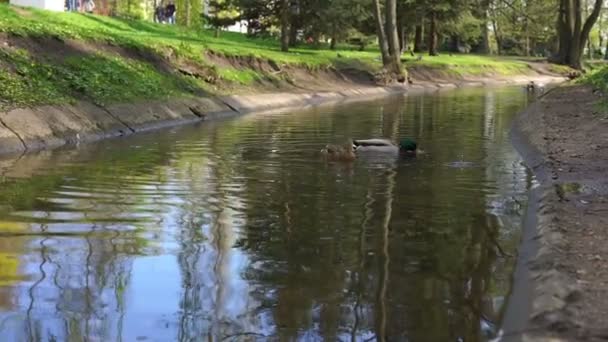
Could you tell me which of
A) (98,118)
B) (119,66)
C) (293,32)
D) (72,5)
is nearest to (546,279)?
(98,118)

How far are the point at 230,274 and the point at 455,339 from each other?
2202mm

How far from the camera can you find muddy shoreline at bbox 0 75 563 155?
50.4 feet

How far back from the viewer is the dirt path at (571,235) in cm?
516

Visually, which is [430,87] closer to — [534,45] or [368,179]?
[368,179]

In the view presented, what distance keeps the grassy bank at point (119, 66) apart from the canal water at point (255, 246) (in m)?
4.10

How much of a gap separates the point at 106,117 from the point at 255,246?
38.6 ft

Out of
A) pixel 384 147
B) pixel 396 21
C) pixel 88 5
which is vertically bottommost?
pixel 384 147

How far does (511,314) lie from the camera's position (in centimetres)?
577

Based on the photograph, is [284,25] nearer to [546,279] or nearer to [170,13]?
[170,13]

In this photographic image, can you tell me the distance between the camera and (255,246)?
7746 millimetres

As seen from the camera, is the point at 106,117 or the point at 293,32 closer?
the point at 106,117

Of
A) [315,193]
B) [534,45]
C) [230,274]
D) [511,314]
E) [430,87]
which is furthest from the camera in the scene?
[534,45]

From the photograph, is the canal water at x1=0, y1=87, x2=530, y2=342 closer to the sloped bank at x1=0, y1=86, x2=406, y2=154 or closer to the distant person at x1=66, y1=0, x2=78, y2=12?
the sloped bank at x1=0, y1=86, x2=406, y2=154

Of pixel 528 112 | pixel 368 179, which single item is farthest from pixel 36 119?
pixel 528 112
